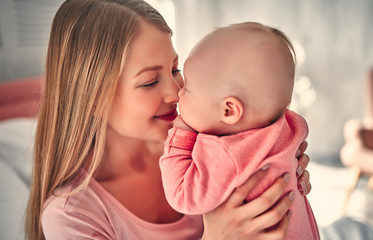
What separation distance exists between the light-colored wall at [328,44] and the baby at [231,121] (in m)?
3.11

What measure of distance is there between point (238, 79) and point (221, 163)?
0.19 m

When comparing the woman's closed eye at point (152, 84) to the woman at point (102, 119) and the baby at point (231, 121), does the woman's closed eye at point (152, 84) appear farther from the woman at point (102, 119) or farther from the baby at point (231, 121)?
the baby at point (231, 121)

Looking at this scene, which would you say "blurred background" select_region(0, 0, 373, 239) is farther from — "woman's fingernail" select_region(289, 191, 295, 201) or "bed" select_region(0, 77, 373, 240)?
"woman's fingernail" select_region(289, 191, 295, 201)

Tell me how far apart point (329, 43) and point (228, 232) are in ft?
12.2

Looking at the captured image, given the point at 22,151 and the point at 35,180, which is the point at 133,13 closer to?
the point at 35,180

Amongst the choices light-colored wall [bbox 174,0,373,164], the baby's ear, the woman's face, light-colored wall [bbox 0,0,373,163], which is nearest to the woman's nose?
the woman's face

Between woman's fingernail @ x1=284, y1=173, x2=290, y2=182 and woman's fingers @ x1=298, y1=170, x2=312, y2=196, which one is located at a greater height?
woman's fingernail @ x1=284, y1=173, x2=290, y2=182

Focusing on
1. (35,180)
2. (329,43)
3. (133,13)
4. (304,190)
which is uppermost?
(133,13)

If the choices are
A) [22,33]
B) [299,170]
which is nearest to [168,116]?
[299,170]

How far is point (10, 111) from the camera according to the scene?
175 centimetres

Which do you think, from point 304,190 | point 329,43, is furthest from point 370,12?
point 304,190

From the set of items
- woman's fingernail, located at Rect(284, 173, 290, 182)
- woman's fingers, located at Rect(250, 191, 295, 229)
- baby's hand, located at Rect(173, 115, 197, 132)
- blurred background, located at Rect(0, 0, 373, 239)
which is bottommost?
blurred background, located at Rect(0, 0, 373, 239)

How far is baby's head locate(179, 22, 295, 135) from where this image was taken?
74 centimetres

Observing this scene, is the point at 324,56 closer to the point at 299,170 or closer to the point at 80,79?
the point at 299,170
